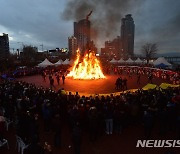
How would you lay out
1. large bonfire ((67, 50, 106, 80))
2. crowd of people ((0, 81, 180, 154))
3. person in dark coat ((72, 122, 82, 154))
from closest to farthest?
person in dark coat ((72, 122, 82, 154)), crowd of people ((0, 81, 180, 154)), large bonfire ((67, 50, 106, 80))

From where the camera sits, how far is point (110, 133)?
11328 mm

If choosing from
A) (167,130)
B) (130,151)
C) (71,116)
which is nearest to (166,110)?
(167,130)

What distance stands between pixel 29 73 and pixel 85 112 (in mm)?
32470

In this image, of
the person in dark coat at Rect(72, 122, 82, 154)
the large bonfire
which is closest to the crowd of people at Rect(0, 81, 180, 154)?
the person in dark coat at Rect(72, 122, 82, 154)

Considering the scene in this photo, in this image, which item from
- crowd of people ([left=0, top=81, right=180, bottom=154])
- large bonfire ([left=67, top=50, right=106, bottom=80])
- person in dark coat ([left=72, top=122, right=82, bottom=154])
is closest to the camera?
person in dark coat ([left=72, top=122, right=82, bottom=154])

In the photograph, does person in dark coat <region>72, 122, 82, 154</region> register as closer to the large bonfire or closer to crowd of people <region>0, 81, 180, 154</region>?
crowd of people <region>0, 81, 180, 154</region>

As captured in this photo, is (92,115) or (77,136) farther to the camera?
(92,115)

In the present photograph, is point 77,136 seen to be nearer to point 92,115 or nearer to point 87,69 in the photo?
point 92,115

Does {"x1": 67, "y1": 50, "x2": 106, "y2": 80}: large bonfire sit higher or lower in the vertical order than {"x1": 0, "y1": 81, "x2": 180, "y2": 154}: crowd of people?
higher

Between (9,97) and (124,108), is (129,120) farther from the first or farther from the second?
(9,97)

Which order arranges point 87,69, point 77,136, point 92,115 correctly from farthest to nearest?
point 87,69, point 92,115, point 77,136

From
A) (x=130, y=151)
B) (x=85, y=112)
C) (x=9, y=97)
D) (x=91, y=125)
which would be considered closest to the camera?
(x=130, y=151)

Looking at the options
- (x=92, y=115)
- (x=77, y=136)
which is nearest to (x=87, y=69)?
(x=92, y=115)

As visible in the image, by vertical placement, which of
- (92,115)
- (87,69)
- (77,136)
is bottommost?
(77,136)
